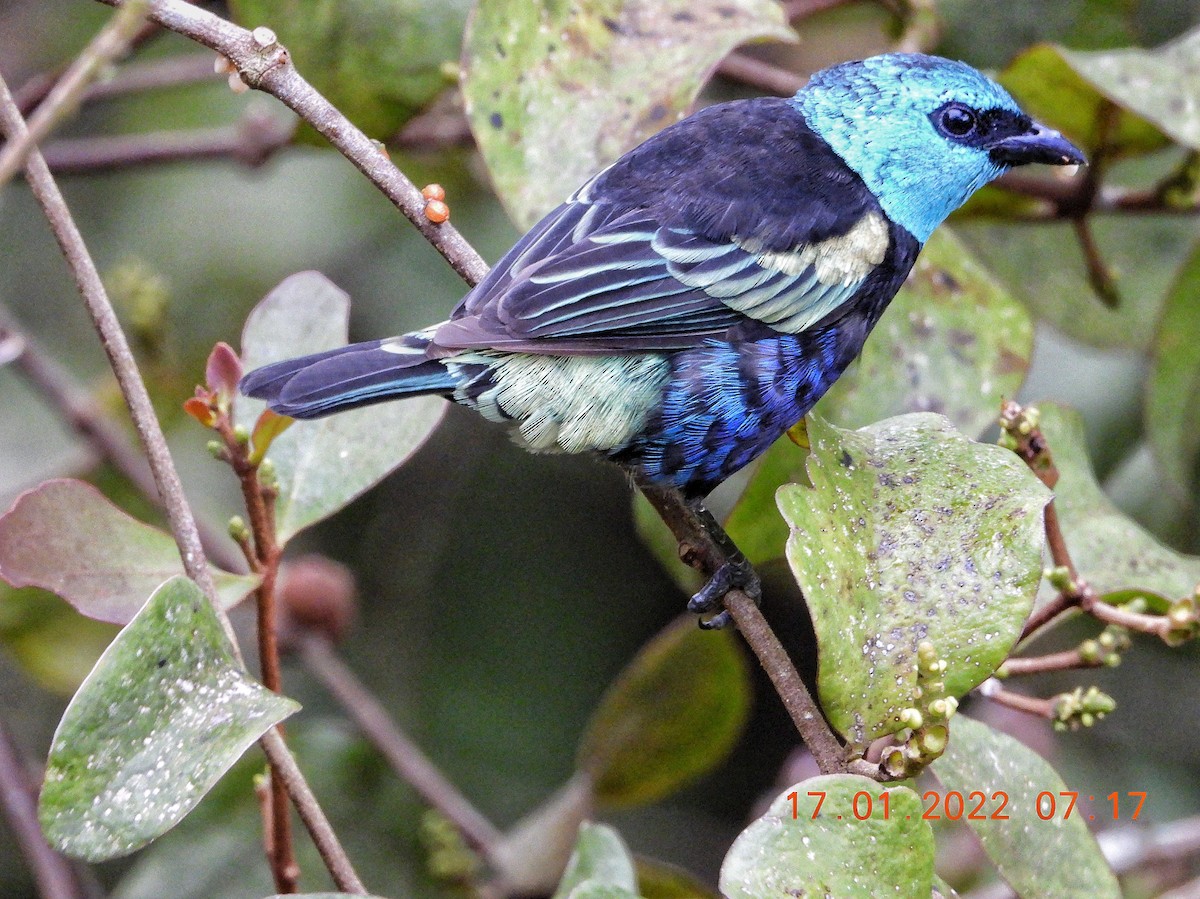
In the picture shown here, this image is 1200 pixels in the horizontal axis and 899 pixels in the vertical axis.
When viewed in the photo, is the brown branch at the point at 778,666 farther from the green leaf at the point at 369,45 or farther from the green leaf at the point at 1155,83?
the green leaf at the point at 1155,83

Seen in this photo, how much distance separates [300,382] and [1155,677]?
259 centimetres

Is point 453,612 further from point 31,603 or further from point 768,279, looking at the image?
point 768,279

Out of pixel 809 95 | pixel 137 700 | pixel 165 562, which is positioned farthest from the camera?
pixel 809 95

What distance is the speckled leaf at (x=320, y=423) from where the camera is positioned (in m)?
1.93

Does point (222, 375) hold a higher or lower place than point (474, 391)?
higher

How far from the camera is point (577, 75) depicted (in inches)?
90.7

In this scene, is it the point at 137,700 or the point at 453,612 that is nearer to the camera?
the point at 137,700

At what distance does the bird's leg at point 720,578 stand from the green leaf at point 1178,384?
88 cm

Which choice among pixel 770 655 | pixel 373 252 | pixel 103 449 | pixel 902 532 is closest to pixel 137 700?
pixel 770 655

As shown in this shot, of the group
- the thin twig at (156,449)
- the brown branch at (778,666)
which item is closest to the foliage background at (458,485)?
the brown branch at (778,666)

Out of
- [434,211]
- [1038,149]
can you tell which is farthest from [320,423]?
[1038,149]

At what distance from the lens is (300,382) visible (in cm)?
189

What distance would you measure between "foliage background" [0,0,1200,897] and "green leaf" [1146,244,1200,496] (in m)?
0.44

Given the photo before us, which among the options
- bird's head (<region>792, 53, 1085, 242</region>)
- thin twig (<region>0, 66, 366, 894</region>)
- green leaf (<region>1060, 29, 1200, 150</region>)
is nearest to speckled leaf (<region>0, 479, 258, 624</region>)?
thin twig (<region>0, 66, 366, 894</region>)
